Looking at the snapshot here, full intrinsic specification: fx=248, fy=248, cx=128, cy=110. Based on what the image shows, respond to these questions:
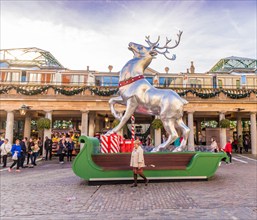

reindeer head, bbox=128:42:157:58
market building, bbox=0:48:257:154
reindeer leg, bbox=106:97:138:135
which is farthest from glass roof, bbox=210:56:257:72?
reindeer leg, bbox=106:97:138:135

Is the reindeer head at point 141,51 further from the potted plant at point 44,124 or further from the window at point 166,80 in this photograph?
the window at point 166,80

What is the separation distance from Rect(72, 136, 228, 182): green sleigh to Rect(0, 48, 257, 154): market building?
12879 millimetres

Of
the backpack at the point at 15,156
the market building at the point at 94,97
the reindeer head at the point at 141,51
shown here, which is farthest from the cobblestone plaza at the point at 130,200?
the market building at the point at 94,97

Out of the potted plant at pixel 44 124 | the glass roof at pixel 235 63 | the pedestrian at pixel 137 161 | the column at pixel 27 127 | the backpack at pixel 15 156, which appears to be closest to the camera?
the pedestrian at pixel 137 161

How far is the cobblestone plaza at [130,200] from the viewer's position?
5616mm

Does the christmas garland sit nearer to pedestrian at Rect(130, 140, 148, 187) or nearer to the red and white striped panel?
the red and white striped panel

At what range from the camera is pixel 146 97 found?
9.97 metres

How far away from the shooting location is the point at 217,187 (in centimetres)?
867

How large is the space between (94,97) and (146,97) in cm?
1442

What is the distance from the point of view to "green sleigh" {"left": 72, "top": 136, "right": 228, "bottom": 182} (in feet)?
30.7

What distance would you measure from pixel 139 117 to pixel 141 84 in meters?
21.1

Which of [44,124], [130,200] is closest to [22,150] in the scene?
[44,124]

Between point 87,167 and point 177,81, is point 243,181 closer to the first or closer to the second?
point 87,167

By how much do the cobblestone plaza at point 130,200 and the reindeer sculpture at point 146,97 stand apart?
2324 mm
